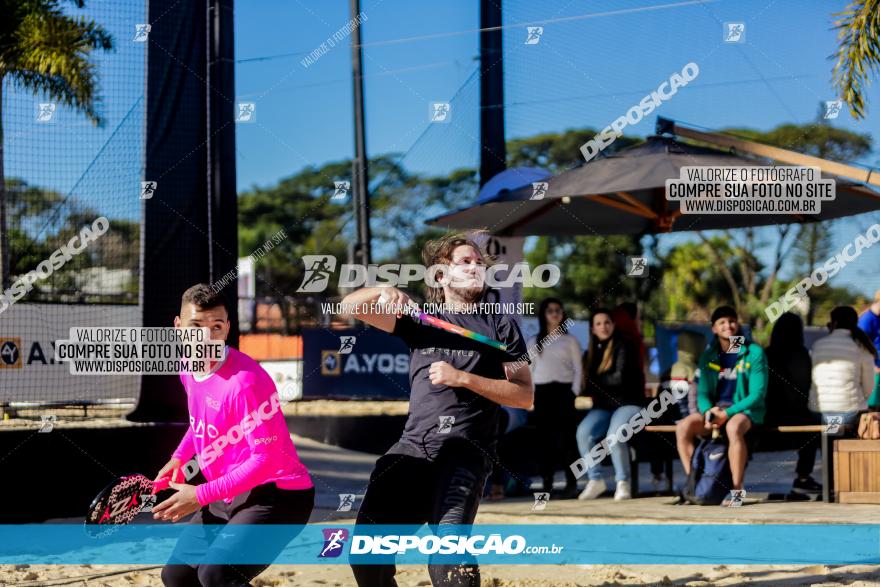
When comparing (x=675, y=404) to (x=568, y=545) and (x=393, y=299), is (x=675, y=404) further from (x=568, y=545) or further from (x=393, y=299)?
(x=393, y=299)

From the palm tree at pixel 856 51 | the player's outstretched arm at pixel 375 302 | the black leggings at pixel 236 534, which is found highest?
the palm tree at pixel 856 51

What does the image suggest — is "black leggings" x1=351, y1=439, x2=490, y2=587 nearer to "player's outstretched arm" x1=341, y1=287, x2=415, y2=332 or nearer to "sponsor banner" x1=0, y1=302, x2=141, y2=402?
"player's outstretched arm" x1=341, y1=287, x2=415, y2=332

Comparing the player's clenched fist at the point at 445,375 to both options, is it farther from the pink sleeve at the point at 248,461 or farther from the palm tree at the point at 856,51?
the palm tree at the point at 856,51

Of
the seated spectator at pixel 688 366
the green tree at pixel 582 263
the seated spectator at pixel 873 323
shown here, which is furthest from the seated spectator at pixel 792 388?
the green tree at pixel 582 263

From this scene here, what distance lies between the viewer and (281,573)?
598cm

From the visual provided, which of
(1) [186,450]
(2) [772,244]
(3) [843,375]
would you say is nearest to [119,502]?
(1) [186,450]

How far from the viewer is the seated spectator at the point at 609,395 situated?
8820 mm

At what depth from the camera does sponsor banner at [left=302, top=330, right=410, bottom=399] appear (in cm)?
1105

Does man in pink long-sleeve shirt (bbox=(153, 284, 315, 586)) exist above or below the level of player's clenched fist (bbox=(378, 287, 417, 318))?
below

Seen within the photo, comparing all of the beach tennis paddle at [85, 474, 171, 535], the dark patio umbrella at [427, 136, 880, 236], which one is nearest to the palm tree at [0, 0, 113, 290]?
the dark patio umbrella at [427, 136, 880, 236]

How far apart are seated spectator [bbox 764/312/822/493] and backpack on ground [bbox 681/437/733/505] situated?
0.62 meters

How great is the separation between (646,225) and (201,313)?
25.6 ft

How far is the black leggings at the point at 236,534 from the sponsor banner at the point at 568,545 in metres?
1.57

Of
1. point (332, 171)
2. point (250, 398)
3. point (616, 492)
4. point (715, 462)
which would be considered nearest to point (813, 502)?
point (715, 462)
